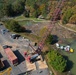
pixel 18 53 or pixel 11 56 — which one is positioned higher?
pixel 11 56

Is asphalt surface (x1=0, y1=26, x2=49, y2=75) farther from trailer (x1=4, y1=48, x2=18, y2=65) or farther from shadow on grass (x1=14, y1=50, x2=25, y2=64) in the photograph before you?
trailer (x1=4, y1=48, x2=18, y2=65)

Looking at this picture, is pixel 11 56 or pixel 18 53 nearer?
pixel 11 56

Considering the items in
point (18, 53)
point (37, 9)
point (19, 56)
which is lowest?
point (19, 56)

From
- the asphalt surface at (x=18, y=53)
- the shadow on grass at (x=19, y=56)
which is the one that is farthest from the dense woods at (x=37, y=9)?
the shadow on grass at (x=19, y=56)

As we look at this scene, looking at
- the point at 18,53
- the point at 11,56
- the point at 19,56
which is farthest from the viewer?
the point at 18,53

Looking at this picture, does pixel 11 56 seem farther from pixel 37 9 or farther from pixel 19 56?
pixel 37 9

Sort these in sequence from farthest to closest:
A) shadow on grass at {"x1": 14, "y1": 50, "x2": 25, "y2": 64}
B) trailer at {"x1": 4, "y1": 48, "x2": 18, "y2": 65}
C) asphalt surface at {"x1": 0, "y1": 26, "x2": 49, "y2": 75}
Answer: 1. shadow on grass at {"x1": 14, "y1": 50, "x2": 25, "y2": 64}
2. trailer at {"x1": 4, "y1": 48, "x2": 18, "y2": 65}
3. asphalt surface at {"x1": 0, "y1": 26, "x2": 49, "y2": 75}

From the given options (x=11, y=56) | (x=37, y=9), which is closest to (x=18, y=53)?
(x=11, y=56)

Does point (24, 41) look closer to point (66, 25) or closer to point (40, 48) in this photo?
point (40, 48)

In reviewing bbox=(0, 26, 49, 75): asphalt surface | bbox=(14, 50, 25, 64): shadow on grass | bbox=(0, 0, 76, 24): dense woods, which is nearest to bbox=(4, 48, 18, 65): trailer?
bbox=(0, 26, 49, 75): asphalt surface

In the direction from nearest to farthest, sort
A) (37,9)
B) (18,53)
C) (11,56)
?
(11,56) < (18,53) < (37,9)

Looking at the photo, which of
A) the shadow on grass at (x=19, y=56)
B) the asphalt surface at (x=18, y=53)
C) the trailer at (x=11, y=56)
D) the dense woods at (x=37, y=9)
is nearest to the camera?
the asphalt surface at (x=18, y=53)

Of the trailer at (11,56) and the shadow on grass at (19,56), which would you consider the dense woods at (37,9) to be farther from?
the trailer at (11,56)

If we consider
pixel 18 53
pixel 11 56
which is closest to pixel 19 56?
pixel 18 53
